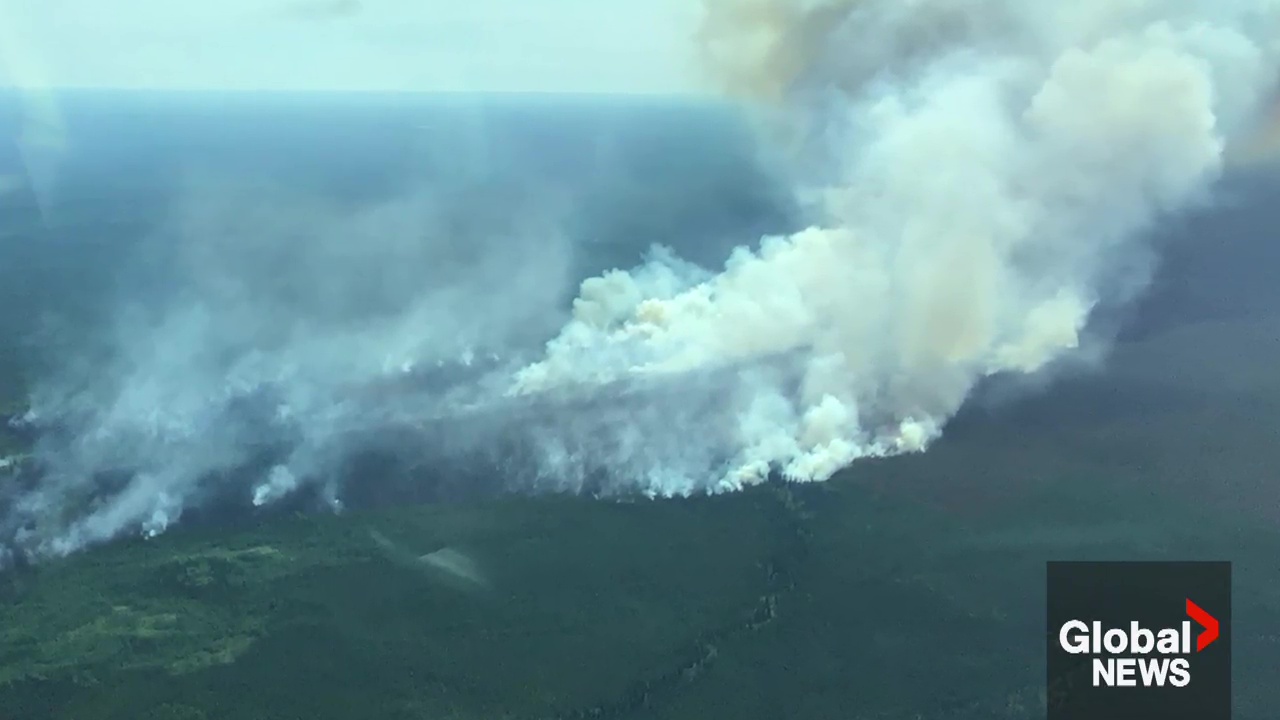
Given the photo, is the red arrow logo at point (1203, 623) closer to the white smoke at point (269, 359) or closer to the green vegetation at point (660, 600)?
the green vegetation at point (660, 600)

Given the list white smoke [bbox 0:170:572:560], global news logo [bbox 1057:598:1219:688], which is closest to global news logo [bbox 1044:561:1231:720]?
global news logo [bbox 1057:598:1219:688]

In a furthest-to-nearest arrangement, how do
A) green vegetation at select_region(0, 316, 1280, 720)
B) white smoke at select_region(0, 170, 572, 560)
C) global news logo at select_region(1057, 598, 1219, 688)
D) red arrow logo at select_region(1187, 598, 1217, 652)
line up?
white smoke at select_region(0, 170, 572, 560) → red arrow logo at select_region(1187, 598, 1217, 652) → green vegetation at select_region(0, 316, 1280, 720) → global news logo at select_region(1057, 598, 1219, 688)

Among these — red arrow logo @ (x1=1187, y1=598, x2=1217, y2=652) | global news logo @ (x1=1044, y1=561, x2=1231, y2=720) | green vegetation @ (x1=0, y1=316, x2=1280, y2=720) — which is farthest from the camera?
red arrow logo @ (x1=1187, y1=598, x2=1217, y2=652)

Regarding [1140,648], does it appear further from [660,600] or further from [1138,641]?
[660,600]

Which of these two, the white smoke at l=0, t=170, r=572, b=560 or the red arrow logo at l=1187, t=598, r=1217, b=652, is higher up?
the white smoke at l=0, t=170, r=572, b=560

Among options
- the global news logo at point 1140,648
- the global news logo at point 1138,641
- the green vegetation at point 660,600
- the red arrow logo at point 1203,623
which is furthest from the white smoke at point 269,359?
the red arrow logo at point 1203,623

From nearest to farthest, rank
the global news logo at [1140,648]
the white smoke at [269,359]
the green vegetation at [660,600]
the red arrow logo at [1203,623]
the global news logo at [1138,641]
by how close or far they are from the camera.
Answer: the global news logo at [1138,641]
the global news logo at [1140,648]
the green vegetation at [660,600]
the red arrow logo at [1203,623]
the white smoke at [269,359]

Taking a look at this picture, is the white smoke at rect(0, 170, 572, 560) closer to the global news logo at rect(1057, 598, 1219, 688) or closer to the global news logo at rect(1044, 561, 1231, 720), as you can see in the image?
the global news logo at rect(1044, 561, 1231, 720)

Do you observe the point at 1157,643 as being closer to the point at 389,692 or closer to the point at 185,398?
the point at 389,692
